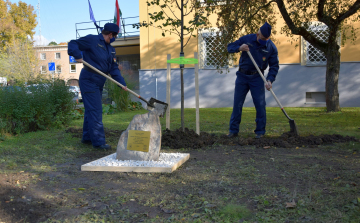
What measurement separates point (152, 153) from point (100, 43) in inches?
81.9

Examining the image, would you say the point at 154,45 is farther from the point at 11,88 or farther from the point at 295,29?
the point at 11,88

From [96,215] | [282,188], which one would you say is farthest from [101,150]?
[282,188]

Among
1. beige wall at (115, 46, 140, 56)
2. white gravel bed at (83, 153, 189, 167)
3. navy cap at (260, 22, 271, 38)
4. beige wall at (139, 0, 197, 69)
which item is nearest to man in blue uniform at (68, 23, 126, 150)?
white gravel bed at (83, 153, 189, 167)

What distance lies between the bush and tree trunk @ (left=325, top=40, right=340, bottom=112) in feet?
26.3

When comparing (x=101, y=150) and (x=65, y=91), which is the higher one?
(x=65, y=91)

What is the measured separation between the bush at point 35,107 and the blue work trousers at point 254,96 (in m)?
4.37

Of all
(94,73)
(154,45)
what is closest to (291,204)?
(94,73)

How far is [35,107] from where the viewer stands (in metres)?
7.27

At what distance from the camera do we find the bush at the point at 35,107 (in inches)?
274

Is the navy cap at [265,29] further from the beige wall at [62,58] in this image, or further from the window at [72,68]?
the window at [72,68]

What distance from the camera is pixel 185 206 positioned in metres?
2.68

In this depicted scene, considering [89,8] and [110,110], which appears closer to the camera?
[110,110]

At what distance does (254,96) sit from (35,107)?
194 inches

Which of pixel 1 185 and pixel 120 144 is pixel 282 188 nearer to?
pixel 120 144
